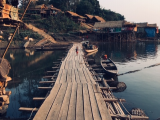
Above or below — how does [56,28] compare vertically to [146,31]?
above

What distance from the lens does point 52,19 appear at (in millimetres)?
56281

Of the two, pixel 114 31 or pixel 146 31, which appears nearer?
pixel 114 31

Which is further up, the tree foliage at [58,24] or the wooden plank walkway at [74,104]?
the tree foliage at [58,24]

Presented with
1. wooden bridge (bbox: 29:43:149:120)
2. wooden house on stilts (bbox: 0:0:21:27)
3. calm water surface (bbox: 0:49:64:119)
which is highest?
wooden house on stilts (bbox: 0:0:21:27)

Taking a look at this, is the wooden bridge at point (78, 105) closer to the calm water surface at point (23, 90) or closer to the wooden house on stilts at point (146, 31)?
the calm water surface at point (23, 90)

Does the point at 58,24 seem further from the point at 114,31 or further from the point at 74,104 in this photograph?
the point at 74,104

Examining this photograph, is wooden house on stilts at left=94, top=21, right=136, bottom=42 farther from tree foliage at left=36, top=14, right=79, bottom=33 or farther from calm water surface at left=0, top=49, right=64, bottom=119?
calm water surface at left=0, top=49, right=64, bottom=119

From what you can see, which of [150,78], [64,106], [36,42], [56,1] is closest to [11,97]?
[64,106]

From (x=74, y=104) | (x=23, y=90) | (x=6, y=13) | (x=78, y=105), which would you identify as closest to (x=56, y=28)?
(x=23, y=90)

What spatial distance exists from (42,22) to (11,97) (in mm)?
44712

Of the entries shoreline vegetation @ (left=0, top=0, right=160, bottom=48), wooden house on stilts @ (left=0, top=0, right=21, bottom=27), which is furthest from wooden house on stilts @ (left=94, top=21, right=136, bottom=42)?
wooden house on stilts @ (left=0, top=0, right=21, bottom=27)

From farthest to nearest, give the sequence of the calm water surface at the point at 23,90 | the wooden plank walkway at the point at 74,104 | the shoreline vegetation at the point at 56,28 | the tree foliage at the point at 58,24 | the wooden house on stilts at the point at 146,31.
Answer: the wooden house on stilts at the point at 146,31 → the tree foliage at the point at 58,24 → the shoreline vegetation at the point at 56,28 → the calm water surface at the point at 23,90 → the wooden plank walkway at the point at 74,104

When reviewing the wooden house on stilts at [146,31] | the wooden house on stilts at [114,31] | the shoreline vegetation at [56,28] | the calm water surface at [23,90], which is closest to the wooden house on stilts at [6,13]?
the calm water surface at [23,90]

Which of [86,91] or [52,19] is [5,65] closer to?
[86,91]
